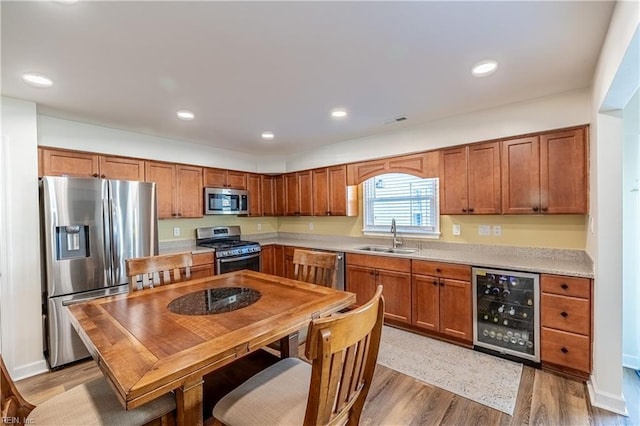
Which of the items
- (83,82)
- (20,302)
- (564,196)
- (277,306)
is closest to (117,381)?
(277,306)

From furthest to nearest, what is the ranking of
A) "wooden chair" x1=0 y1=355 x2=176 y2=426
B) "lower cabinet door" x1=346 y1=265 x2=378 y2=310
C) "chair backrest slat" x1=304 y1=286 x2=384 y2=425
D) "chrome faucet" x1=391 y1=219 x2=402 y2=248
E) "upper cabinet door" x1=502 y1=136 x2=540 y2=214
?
"chrome faucet" x1=391 y1=219 x2=402 y2=248 → "lower cabinet door" x1=346 y1=265 x2=378 y2=310 → "upper cabinet door" x1=502 y1=136 x2=540 y2=214 → "wooden chair" x1=0 y1=355 x2=176 y2=426 → "chair backrest slat" x1=304 y1=286 x2=384 y2=425

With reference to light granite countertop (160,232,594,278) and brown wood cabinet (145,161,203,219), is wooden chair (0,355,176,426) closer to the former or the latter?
light granite countertop (160,232,594,278)

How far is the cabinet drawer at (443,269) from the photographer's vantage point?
9.41 ft

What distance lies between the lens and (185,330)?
1.43 meters

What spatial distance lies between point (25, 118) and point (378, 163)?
12.1ft

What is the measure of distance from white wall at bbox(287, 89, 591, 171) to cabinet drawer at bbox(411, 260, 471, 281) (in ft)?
4.45

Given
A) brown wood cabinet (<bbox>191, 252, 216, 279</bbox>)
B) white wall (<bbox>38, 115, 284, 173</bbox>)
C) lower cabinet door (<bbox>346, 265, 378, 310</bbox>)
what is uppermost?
white wall (<bbox>38, 115, 284, 173</bbox>)

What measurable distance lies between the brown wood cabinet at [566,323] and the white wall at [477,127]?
1.42 metres

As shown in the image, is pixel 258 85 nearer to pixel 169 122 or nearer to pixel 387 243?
pixel 169 122

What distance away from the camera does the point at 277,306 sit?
1755mm

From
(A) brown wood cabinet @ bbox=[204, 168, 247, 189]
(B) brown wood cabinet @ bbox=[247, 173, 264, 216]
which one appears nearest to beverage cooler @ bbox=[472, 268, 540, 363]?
(B) brown wood cabinet @ bbox=[247, 173, 264, 216]

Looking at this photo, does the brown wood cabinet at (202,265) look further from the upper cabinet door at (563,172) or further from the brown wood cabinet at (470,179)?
the upper cabinet door at (563,172)

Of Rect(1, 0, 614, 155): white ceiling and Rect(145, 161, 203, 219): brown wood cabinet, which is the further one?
Rect(145, 161, 203, 219): brown wood cabinet

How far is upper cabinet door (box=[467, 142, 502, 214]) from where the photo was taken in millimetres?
2988
